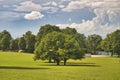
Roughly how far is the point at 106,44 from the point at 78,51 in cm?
9235

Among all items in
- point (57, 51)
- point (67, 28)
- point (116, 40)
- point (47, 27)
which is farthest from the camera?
point (67, 28)

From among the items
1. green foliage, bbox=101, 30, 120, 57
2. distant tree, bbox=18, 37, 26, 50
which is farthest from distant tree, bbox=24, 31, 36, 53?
green foliage, bbox=101, 30, 120, 57

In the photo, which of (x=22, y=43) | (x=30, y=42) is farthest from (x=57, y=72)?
(x=22, y=43)

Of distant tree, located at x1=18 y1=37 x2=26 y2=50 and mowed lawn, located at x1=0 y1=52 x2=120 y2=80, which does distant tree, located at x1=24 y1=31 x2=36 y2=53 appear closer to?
distant tree, located at x1=18 y1=37 x2=26 y2=50

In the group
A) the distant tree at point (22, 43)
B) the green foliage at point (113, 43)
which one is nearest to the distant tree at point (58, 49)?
the green foliage at point (113, 43)

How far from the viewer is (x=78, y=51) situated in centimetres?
8756

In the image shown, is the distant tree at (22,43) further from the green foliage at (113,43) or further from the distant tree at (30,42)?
the green foliage at (113,43)

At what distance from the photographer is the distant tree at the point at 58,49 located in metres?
86.0

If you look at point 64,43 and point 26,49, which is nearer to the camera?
point 64,43

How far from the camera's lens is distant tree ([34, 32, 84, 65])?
86.0 meters

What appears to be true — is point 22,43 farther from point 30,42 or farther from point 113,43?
point 113,43

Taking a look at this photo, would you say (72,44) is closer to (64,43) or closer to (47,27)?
(64,43)

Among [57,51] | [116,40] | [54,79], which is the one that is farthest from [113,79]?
[116,40]

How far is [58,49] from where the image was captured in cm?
8675
